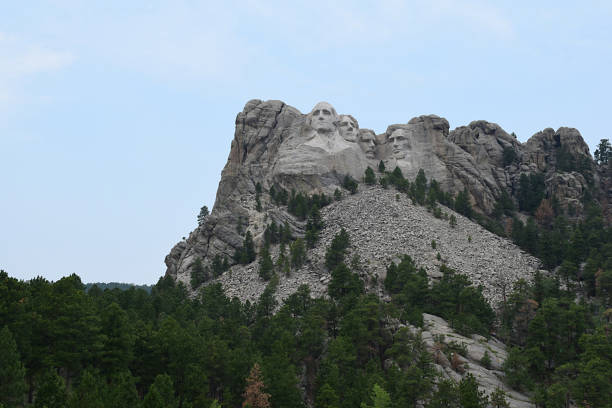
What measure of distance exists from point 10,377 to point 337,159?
87.2m

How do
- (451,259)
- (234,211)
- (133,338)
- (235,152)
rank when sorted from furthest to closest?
(235,152) < (234,211) < (451,259) < (133,338)

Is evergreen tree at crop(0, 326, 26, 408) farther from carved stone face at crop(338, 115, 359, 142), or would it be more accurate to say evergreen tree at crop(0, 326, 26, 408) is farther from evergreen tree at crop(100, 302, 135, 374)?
carved stone face at crop(338, 115, 359, 142)

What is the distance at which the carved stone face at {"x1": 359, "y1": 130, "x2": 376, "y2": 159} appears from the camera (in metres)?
138

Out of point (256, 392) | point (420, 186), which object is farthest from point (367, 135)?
point (256, 392)

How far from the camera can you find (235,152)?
14000 cm

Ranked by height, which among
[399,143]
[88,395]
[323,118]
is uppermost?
[323,118]

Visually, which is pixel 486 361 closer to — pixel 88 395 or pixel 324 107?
pixel 88 395

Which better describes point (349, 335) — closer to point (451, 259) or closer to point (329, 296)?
point (329, 296)

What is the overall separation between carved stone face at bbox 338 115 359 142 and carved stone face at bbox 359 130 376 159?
4.99ft

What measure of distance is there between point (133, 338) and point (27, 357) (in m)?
9.88

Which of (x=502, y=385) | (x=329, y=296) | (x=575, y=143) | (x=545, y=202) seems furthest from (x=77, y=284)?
(x=575, y=143)

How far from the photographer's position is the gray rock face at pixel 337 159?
12381 cm

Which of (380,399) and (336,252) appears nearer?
(380,399)

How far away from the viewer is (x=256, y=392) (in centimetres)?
6144
